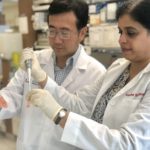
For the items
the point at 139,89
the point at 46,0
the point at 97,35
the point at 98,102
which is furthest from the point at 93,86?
the point at 46,0

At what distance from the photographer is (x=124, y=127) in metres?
0.97

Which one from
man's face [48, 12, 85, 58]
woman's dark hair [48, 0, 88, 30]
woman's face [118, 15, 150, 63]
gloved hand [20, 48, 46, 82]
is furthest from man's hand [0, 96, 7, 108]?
woman's face [118, 15, 150, 63]

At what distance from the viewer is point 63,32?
1399mm

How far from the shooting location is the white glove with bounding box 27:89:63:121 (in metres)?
1.02

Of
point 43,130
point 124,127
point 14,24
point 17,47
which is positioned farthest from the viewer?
point 14,24

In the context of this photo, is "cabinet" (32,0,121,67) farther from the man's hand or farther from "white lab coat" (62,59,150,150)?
"white lab coat" (62,59,150,150)

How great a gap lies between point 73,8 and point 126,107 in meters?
0.59

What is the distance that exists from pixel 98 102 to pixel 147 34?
1.16 ft

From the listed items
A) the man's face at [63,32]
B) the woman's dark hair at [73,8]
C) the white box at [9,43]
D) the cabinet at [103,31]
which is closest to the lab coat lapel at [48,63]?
the man's face at [63,32]

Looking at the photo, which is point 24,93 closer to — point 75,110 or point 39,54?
point 39,54

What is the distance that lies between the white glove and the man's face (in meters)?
0.34

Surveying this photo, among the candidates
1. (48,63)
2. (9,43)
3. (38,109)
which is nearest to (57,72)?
(48,63)

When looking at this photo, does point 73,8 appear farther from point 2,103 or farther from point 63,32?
point 2,103

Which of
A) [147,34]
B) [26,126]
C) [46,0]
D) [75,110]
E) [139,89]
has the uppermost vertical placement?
[46,0]
